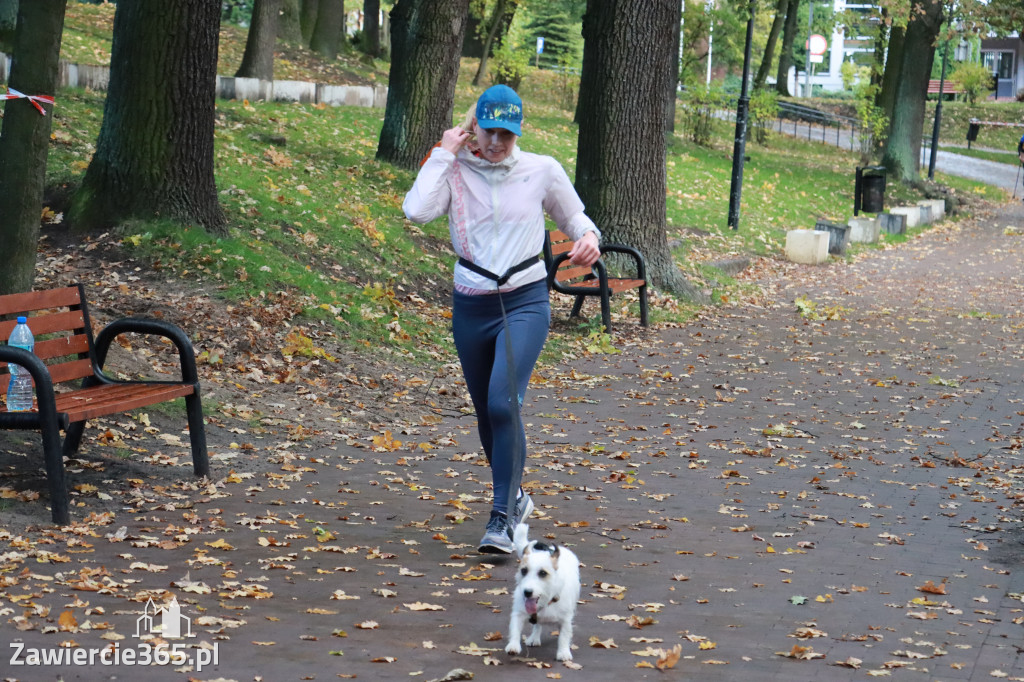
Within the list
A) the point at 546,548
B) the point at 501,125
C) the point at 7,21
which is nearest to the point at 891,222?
the point at 7,21

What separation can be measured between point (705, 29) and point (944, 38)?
16.4 meters

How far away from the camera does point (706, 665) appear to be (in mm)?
4703

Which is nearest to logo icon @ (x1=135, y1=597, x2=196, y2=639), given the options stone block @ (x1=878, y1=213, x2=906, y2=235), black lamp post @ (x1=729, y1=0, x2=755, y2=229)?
black lamp post @ (x1=729, y1=0, x2=755, y2=229)

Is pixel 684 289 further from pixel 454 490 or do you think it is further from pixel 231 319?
pixel 454 490

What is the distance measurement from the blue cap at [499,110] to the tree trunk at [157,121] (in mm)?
6354

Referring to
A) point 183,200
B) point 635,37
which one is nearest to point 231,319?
point 183,200

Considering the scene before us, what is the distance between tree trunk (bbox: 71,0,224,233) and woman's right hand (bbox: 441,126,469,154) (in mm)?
6161

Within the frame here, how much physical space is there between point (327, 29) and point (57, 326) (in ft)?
83.6

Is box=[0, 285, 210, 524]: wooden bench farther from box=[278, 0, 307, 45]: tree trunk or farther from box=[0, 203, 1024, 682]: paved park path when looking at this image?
box=[278, 0, 307, 45]: tree trunk

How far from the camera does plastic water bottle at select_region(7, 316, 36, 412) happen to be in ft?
22.3

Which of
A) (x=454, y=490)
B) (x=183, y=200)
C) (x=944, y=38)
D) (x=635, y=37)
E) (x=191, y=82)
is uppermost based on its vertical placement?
(x=944, y=38)

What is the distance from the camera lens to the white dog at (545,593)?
4.62 m

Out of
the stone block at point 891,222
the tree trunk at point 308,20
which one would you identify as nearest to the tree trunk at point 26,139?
the stone block at point 891,222

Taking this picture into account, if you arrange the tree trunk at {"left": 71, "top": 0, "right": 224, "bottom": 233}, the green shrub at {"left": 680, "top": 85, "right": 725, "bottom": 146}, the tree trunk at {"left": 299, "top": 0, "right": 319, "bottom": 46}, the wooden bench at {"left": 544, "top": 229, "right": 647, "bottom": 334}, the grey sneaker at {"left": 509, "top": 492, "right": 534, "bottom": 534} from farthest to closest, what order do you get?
the green shrub at {"left": 680, "top": 85, "right": 725, "bottom": 146} < the tree trunk at {"left": 299, "top": 0, "right": 319, "bottom": 46} < the wooden bench at {"left": 544, "top": 229, "right": 647, "bottom": 334} < the tree trunk at {"left": 71, "top": 0, "right": 224, "bottom": 233} < the grey sneaker at {"left": 509, "top": 492, "right": 534, "bottom": 534}
